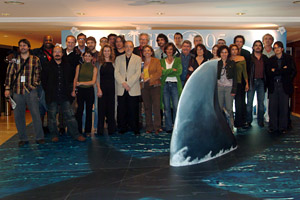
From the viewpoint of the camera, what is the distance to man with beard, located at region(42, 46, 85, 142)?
17.1 feet

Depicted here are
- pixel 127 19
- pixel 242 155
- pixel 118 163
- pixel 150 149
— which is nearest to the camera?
pixel 118 163

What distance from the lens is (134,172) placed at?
3.75m

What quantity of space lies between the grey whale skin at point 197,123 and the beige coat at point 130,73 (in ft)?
5.76

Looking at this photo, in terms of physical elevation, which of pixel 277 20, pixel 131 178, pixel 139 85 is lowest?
pixel 131 178

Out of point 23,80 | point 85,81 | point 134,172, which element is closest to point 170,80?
point 85,81

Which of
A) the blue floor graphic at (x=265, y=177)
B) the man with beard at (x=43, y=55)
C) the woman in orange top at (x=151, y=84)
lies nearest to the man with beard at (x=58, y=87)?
the man with beard at (x=43, y=55)

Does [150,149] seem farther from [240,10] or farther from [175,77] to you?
[240,10]

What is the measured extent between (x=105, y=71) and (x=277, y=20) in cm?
440

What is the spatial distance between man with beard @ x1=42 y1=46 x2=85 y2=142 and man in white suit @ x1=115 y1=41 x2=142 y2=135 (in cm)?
Result: 82

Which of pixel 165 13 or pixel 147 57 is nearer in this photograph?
pixel 147 57

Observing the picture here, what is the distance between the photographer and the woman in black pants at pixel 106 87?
18.6 feet

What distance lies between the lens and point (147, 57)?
581 cm

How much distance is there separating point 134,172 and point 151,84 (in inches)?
87.0

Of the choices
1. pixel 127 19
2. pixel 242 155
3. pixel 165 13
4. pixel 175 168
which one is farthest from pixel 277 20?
pixel 175 168
